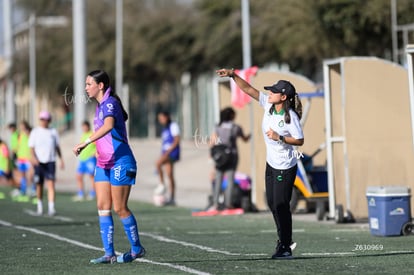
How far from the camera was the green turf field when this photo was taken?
41.2 feet

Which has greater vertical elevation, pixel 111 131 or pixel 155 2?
pixel 155 2

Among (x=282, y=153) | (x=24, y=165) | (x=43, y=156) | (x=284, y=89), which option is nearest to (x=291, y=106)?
(x=284, y=89)

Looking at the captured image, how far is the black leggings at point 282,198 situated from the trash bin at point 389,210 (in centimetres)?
411

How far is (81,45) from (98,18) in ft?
104

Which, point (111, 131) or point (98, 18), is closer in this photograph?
point (111, 131)

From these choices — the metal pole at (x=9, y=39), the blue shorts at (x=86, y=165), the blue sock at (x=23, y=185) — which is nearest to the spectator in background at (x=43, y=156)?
the blue shorts at (x=86, y=165)

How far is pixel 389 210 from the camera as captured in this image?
17469 millimetres

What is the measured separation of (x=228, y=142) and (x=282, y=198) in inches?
402

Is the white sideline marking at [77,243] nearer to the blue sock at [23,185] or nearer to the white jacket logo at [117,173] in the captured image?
the white jacket logo at [117,173]

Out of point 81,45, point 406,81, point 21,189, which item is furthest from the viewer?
point 81,45

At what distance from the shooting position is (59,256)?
14211 millimetres

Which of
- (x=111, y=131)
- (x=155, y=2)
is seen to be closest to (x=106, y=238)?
(x=111, y=131)

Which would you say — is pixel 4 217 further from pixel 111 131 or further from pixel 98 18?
pixel 98 18

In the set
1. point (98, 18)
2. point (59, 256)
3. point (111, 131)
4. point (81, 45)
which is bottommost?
point (59, 256)
